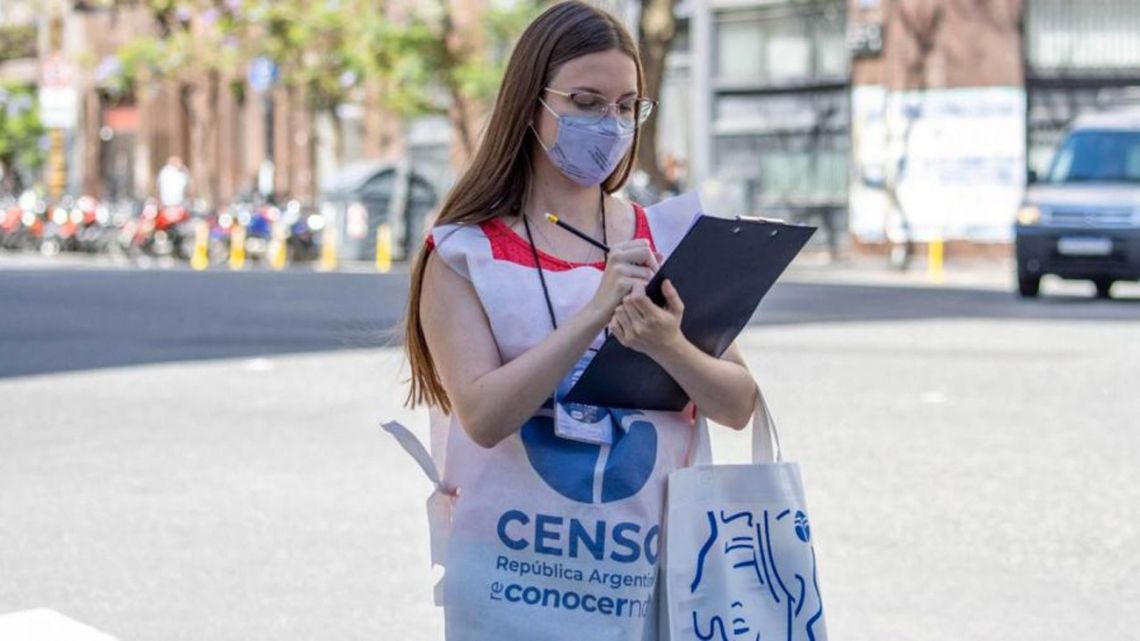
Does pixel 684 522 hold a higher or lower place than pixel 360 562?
higher

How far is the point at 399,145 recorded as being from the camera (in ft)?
164

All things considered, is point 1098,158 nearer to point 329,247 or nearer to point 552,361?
point 329,247

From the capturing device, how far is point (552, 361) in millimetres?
3121

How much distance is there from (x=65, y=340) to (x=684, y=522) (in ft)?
49.2

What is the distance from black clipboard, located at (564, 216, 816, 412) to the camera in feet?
10.3

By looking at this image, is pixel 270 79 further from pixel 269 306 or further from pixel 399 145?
pixel 269 306

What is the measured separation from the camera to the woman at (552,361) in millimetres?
3164

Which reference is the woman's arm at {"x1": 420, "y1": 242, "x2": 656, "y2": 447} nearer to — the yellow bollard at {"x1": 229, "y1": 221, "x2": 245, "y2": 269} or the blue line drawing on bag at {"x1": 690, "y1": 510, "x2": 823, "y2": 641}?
the blue line drawing on bag at {"x1": 690, "y1": 510, "x2": 823, "y2": 641}

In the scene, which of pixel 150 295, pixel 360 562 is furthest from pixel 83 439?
pixel 150 295

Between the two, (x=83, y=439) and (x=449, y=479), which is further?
(x=83, y=439)

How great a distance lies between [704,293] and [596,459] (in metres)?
0.28

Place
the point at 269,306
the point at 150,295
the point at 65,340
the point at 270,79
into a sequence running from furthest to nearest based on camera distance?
the point at 270,79 → the point at 150,295 → the point at 269,306 → the point at 65,340

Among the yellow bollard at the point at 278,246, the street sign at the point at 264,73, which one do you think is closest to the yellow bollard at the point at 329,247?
the yellow bollard at the point at 278,246

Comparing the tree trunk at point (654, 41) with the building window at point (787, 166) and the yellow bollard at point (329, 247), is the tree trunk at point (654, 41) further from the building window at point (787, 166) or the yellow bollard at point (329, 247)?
the yellow bollard at point (329, 247)
